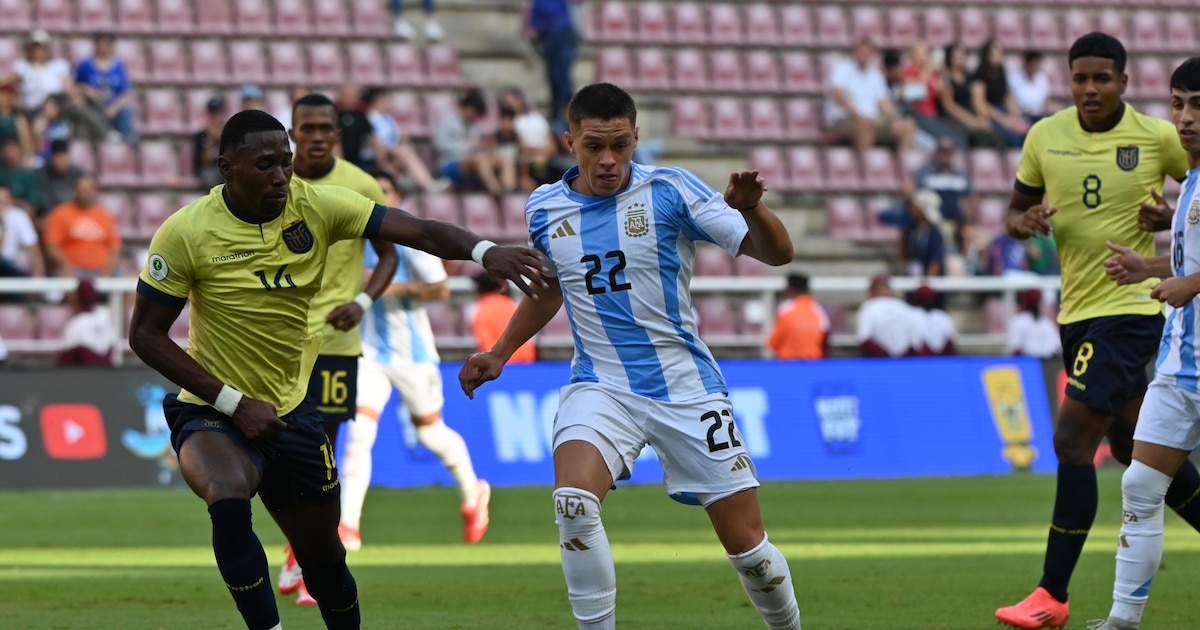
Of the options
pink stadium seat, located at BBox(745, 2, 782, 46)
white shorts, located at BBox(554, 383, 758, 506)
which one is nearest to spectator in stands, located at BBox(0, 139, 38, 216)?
pink stadium seat, located at BBox(745, 2, 782, 46)

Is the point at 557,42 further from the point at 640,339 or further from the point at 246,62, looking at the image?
the point at 640,339

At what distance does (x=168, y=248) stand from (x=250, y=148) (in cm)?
50

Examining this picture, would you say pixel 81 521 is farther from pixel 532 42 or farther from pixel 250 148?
pixel 532 42

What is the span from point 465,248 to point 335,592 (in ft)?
4.99

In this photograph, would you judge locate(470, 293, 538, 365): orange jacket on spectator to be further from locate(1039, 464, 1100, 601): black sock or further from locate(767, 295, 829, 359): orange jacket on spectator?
locate(1039, 464, 1100, 601): black sock

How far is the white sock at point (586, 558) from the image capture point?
636 cm

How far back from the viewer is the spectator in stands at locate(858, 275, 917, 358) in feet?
63.2

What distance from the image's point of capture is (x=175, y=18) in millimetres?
24094

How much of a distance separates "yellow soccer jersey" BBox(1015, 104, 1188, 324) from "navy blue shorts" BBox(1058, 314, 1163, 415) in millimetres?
65

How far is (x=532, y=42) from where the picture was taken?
24.7 meters

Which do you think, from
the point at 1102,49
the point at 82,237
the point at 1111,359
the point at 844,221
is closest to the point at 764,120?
the point at 844,221

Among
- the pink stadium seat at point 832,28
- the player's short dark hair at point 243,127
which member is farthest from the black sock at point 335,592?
the pink stadium seat at point 832,28

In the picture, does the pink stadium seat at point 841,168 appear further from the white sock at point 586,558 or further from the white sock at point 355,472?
the white sock at point 586,558

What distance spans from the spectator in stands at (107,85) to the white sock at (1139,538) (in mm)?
16845
